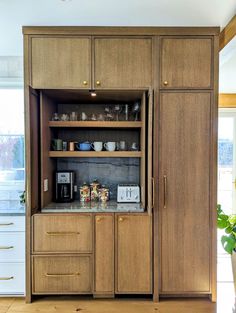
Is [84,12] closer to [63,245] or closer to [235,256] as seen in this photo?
[63,245]

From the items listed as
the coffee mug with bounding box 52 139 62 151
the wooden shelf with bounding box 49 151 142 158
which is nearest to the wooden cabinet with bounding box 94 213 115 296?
the wooden shelf with bounding box 49 151 142 158

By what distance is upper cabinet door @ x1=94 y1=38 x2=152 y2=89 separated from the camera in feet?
7.54

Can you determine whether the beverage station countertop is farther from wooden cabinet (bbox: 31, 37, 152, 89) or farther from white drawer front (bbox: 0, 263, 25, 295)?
wooden cabinet (bbox: 31, 37, 152, 89)

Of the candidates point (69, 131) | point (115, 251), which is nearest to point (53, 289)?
point (115, 251)

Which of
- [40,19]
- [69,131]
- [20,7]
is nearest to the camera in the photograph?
[20,7]

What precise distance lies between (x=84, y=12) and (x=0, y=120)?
157 cm

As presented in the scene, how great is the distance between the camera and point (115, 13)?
2094 mm

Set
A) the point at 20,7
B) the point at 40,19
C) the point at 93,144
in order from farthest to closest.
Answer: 1. the point at 93,144
2. the point at 40,19
3. the point at 20,7

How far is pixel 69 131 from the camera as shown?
288cm

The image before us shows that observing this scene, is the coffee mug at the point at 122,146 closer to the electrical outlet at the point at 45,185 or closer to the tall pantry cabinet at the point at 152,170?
the tall pantry cabinet at the point at 152,170

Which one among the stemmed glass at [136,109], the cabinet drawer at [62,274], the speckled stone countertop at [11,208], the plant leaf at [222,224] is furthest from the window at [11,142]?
the plant leaf at [222,224]

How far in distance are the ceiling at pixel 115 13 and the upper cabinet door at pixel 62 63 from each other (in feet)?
0.55

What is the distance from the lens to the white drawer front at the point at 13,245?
240cm

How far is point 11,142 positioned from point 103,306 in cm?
198
